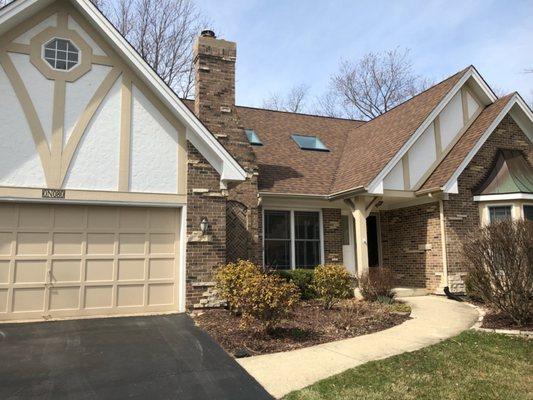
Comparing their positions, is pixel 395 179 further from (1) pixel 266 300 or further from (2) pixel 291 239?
(1) pixel 266 300

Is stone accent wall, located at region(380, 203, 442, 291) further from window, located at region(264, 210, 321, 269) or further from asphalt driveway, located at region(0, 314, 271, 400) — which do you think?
asphalt driveway, located at region(0, 314, 271, 400)

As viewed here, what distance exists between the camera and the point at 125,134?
9.64 metres

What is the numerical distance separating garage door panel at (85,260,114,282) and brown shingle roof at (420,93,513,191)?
882 cm

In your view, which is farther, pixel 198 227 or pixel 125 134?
pixel 198 227

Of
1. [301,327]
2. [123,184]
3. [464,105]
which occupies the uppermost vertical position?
[464,105]

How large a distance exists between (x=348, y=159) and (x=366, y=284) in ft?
18.1

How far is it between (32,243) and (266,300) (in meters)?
4.93

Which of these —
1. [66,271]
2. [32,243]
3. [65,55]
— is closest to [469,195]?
[66,271]

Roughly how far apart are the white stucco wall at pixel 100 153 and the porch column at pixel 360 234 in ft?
22.1

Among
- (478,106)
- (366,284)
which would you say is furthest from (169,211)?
(478,106)

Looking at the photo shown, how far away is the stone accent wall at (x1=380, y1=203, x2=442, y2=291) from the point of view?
13094mm

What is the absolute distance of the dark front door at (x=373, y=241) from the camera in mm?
15438

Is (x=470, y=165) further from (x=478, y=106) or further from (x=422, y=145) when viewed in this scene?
(x=478, y=106)

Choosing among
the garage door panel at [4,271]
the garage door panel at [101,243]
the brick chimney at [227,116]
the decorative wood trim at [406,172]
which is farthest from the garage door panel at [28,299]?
the decorative wood trim at [406,172]
